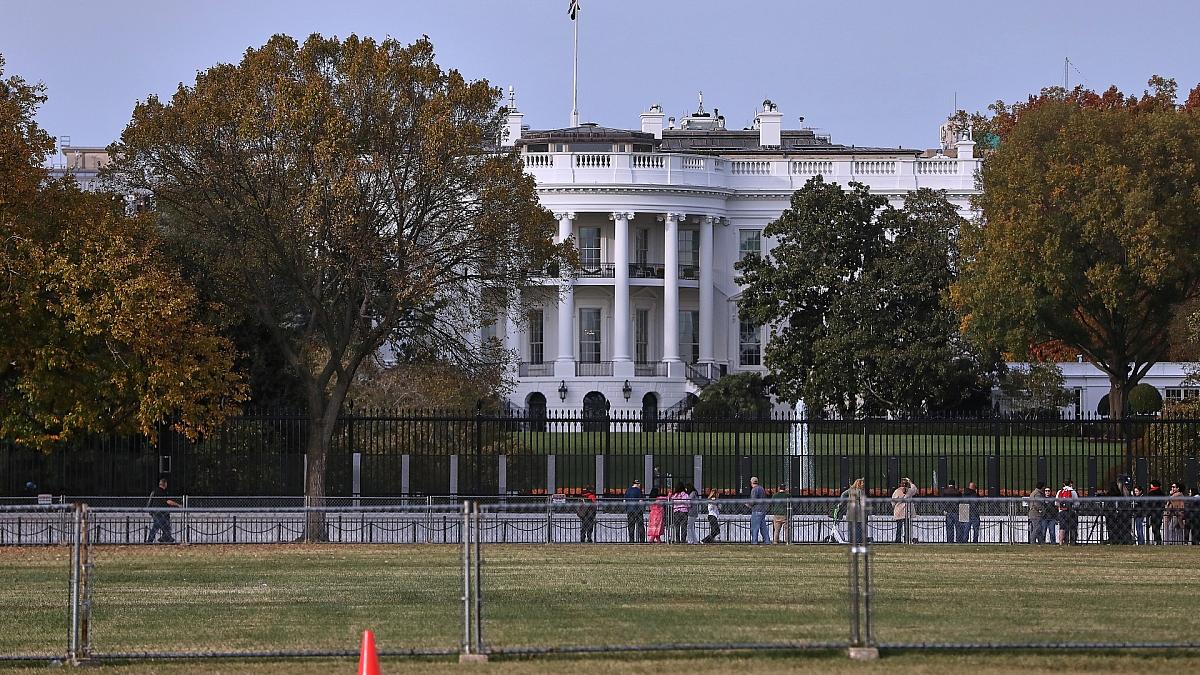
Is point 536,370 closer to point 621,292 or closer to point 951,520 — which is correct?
point 621,292

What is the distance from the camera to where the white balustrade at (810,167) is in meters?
79.8

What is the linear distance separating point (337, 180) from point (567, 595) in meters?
15.7

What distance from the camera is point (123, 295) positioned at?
1217 inches

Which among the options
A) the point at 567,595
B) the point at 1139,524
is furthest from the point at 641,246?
the point at 567,595

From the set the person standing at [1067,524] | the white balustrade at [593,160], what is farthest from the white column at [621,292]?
the person standing at [1067,524]

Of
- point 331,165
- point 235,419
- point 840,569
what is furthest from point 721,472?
point 840,569

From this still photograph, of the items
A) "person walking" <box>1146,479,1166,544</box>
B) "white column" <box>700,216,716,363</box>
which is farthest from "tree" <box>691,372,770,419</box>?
"person walking" <box>1146,479,1166,544</box>

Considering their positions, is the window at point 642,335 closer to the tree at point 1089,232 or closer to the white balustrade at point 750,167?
the white balustrade at point 750,167

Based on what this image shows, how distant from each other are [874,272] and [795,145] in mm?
38014

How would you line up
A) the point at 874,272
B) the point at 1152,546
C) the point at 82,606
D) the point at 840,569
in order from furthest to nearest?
the point at 874,272, the point at 1152,546, the point at 840,569, the point at 82,606

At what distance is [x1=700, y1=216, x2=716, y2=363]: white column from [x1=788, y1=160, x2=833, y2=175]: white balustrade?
4404 millimetres

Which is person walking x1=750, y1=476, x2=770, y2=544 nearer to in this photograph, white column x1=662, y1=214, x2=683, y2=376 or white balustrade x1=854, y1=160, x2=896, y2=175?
white column x1=662, y1=214, x2=683, y2=376

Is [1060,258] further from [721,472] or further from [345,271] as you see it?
[345,271]

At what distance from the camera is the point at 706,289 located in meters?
77.9
